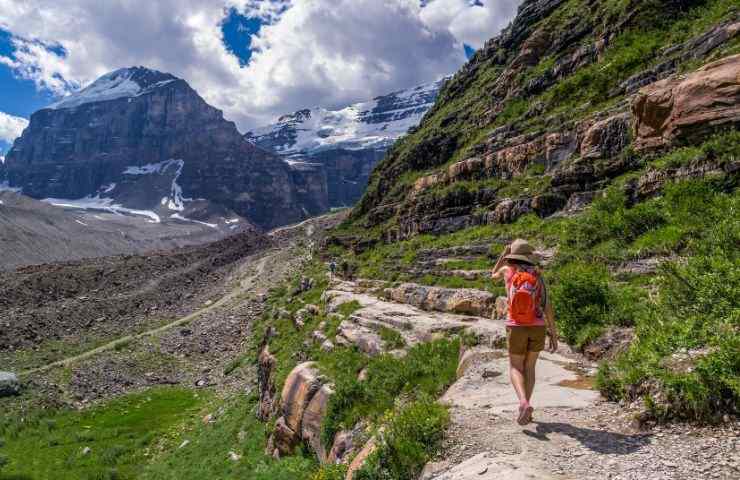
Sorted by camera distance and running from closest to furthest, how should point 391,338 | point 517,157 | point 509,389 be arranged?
1. point 509,389
2. point 391,338
3. point 517,157

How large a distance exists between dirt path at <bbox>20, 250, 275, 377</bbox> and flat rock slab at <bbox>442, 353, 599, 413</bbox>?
46.8 metres

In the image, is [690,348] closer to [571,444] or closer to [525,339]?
[525,339]

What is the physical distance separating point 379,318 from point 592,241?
7981 mm

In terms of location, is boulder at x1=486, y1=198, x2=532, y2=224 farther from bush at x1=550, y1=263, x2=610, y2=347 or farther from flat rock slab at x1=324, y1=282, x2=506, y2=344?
bush at x1=550, y1=263, x2=610, y2=347

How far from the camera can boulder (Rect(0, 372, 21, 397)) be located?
33875mm

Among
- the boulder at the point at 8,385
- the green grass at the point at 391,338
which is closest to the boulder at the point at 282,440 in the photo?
the green grass at the point at 391,338

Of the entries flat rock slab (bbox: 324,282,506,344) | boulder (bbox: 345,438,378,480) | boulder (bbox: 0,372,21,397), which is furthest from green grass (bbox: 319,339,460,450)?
boulder (bbox: 0,372,21,397)

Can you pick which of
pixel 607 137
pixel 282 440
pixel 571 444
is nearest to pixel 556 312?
pixel 571 444

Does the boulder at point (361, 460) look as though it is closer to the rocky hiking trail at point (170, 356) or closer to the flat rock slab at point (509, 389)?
the flat rock slab at point (509, 389)

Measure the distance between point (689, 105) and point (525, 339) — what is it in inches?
536

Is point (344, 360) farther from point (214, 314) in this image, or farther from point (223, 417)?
point (214, 314)

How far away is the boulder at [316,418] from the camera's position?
37.9 feet

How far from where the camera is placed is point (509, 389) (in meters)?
7.89

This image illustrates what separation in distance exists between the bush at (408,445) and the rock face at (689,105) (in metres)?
13.9
